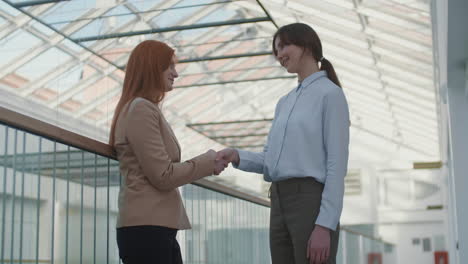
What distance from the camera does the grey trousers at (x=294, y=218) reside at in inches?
76.8

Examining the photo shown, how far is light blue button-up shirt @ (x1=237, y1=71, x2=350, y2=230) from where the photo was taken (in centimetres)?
195

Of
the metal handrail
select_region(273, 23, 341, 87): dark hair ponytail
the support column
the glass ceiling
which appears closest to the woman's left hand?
select_region(273, 23, 341, 87): dark hair ponytail

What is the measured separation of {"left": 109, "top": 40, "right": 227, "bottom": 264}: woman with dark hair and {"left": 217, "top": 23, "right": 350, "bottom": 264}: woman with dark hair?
0.28 m

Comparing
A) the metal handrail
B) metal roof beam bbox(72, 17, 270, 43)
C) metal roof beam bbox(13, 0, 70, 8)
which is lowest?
the metal handrail

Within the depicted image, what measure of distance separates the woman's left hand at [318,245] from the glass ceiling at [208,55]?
912 cm

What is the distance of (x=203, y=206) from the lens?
11.7ft

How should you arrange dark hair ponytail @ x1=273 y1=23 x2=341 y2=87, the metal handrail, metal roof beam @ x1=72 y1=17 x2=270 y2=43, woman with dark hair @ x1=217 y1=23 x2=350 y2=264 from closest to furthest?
the metal handrail < woman with dark hair @ x1=217 y1=23 x2=350 y2=264 < dark hair ponytail @ x1=273 y1=23 x2=341 y2=87 < metal roof beam @ x1=72 y1=17 x2=270 y2=43

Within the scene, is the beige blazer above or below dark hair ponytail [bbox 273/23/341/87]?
below

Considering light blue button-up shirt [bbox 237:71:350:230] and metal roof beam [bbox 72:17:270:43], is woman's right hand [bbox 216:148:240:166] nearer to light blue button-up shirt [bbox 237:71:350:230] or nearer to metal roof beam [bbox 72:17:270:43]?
light blue button-up shirt [bbox 237:71:350:230]

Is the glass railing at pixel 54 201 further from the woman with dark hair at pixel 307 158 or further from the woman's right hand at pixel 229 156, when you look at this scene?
the woman with dark hair at pixel 307 158

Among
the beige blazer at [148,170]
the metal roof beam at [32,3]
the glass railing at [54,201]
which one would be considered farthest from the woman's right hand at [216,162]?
the metal roof beam at [32,3]

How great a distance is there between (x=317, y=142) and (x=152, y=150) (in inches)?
18.5

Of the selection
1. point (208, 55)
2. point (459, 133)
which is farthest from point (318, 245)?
point (208, 55)

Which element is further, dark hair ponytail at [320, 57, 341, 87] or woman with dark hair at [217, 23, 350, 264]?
dark hair ponytail at [320, 57, 341, 87]
